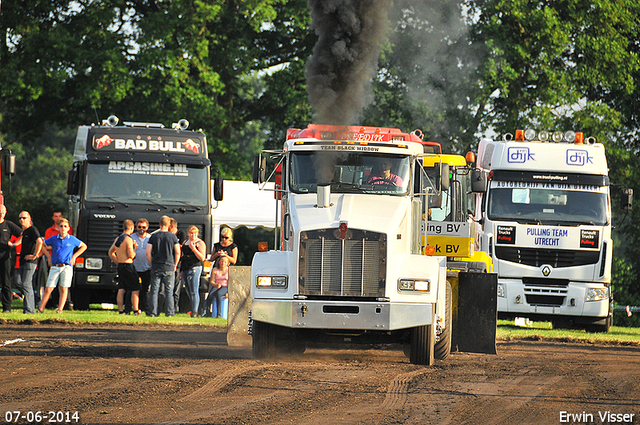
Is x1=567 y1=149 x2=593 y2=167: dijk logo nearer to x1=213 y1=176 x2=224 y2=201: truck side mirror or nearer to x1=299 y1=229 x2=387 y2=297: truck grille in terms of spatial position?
x1=213 y1=176 x2=224 y2=201: truck side mirror

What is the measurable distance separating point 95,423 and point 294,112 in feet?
90.5

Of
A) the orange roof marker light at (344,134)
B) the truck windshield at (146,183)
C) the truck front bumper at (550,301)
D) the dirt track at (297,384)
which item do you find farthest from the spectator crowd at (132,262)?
the truck front bumper at (550,301)

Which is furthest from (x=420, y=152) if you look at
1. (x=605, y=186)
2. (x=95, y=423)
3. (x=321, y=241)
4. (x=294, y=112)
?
(x=294, y=112)

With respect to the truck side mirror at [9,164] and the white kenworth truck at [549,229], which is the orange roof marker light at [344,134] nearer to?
the white kenworth truck at [549,229]

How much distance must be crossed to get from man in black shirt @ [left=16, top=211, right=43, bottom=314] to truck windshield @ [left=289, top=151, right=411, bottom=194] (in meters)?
7.08

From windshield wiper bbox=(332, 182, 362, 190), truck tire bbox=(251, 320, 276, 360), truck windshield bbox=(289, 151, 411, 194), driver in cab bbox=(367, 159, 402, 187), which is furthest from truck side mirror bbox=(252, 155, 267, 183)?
truck tire bbox=(251, 320, 276, 360)

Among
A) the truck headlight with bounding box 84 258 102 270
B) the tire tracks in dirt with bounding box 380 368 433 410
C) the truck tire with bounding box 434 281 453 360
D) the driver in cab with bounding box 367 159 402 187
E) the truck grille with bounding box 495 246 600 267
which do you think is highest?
the driver in cab with bounding box 367 159 402 187

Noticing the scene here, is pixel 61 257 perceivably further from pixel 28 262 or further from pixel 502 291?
pixel 502 291

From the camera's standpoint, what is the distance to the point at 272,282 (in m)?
11.9

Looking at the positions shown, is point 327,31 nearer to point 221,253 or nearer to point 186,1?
point 221,253

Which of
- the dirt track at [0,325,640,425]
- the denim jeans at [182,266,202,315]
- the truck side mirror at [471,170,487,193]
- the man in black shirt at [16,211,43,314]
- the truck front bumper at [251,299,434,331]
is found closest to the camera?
the dirt track at [0,325,640,425]

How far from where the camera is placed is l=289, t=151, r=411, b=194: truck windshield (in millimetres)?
12477

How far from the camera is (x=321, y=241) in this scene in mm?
11742

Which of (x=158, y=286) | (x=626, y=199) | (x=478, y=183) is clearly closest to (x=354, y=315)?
(x=478, y=183)
